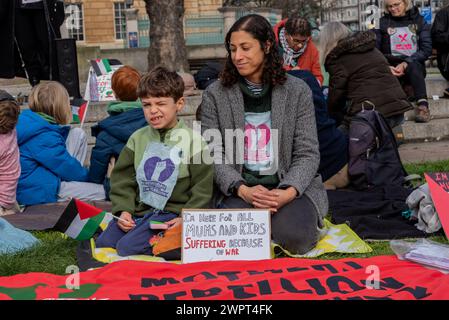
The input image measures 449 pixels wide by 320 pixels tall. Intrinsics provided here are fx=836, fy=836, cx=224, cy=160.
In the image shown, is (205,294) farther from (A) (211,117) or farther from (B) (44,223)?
(B) (44,223)

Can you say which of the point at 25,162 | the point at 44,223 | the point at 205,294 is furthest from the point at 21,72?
the point at 205,294

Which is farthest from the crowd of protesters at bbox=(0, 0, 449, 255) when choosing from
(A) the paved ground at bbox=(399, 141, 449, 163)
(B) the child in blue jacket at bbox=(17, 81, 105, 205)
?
(A) the paved ground at bbox=(399, 141, 449, 163)

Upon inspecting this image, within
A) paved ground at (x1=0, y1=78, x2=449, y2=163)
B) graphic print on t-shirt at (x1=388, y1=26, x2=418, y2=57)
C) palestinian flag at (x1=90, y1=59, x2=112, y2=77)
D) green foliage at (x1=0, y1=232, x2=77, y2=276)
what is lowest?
paved ground at (x1=0, y1=78, x2=449, y2=163)

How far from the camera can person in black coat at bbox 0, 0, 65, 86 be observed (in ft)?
33.8

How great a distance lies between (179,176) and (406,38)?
5.77 m

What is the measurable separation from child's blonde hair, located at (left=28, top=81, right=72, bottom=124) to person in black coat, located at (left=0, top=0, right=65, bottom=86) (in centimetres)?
297

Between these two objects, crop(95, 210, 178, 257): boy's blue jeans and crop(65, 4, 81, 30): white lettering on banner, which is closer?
crop(95, 210, 178, 257): boy's blue jeans

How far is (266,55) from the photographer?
5.73 meters

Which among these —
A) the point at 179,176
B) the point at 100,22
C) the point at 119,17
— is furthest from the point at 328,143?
the point at 119,17

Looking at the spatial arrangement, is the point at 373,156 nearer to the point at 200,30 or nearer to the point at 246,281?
the point at 246,281

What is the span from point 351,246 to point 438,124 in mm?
5339

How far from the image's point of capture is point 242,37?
562 cm

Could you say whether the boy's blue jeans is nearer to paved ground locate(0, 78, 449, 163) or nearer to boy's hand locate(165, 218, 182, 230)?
boy's hand locate(165, 218, 182, 230)

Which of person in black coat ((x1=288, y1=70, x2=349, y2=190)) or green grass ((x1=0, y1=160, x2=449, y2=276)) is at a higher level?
person in black coat ((x1=288, y1=70, x2=349, y2=190))
